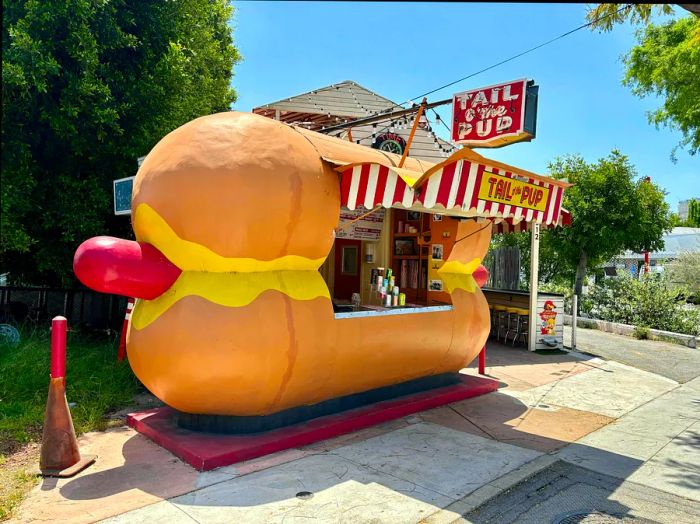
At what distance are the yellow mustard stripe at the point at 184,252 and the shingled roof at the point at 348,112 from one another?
8596 millimetres

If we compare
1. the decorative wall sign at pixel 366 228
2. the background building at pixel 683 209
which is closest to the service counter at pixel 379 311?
the decorative wall sign at pixel 366 228

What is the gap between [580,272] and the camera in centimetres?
1702

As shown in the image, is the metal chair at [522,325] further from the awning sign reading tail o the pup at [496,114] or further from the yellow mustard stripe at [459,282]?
the awning sign reading tail o the pup at [496,114]

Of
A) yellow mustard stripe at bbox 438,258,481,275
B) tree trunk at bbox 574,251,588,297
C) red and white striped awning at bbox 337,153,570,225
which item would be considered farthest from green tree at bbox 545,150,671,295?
red and white striped awning at bbox 337,153,570,225

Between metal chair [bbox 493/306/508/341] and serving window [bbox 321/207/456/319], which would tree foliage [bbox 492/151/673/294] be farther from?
serving window [bbox 321/207/456/319]

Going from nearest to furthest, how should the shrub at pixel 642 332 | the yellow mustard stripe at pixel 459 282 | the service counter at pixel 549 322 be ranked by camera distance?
the yellow mustard stripe at pixel 459 282 < the service counter at pixel 549 322 < the shrub at pixel 642 332

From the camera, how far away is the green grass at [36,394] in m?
4.84

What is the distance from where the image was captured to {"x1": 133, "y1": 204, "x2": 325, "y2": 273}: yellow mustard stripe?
5078 mm

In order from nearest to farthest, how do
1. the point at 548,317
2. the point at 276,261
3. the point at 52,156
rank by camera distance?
the point at 276,261 < the point at 52,156 < the point at 548,317

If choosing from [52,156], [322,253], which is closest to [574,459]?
[322,253]

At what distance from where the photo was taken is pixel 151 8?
29.2 ft

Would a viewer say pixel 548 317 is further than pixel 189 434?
Yes

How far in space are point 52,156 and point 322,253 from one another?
18.8 feet

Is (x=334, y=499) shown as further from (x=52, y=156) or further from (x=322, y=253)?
(x=52, y=156)
